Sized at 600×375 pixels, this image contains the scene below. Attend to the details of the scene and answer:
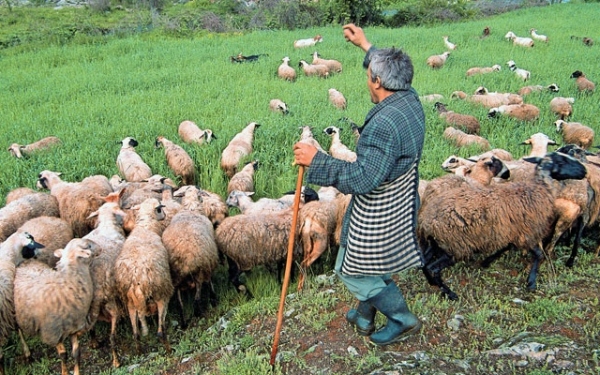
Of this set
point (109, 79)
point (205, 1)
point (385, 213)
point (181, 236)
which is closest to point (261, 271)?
point (181, 236)

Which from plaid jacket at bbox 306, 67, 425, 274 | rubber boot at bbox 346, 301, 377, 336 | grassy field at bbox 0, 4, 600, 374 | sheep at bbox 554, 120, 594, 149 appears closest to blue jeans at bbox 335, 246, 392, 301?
rubber boot at bbox 346, 301, 377, 336

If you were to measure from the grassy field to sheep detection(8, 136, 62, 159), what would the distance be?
0.56ft

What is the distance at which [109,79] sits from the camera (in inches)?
489

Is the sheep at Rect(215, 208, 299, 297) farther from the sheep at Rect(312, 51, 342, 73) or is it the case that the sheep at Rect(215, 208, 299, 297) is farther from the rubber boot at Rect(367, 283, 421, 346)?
the sheep at Rect(312, 51, 342, 73)

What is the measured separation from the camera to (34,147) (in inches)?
331

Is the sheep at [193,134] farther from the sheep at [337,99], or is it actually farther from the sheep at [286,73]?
the sheep at [286,73]

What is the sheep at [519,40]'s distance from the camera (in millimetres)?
17016

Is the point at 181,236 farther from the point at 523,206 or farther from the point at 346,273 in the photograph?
the point at 523,206

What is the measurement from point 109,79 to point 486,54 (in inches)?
442

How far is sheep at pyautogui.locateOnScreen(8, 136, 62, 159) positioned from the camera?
820cm

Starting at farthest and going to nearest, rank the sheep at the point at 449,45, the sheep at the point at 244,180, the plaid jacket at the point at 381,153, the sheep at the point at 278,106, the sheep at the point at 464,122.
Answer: the sheep at the point at 449,45 < the sheep at the point at 278,106 < the sheep at the point at 464,122 < the sheep at the point at 244,180 < the plaid jacket at the point at 381,153

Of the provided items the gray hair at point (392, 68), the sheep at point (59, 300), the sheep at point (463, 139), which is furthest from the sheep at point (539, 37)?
the sheep at point (59, 300)

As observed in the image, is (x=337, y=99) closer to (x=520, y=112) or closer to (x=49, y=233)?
(x=520, y=112)

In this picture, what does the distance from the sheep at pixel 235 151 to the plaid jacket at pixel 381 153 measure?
4.84 m
